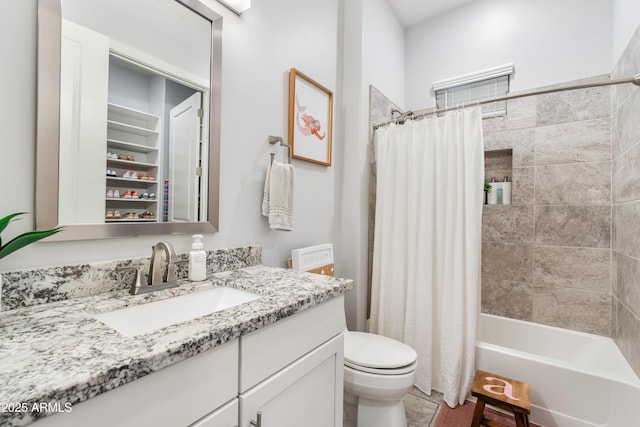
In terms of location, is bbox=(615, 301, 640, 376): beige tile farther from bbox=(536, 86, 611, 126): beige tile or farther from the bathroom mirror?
the bathroom mirror

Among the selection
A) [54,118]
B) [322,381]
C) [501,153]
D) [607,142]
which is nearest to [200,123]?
[54,118]

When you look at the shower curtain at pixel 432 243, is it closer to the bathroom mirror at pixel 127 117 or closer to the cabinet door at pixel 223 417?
the bathroom mirror at pixel 127 117

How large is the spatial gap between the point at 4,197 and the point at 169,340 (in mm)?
638

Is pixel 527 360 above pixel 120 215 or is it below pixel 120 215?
below

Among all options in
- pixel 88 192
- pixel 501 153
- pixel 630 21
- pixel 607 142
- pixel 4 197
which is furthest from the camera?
pixel 501 153

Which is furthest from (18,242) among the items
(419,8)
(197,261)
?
(419,8)

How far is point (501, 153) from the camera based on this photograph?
2334mm

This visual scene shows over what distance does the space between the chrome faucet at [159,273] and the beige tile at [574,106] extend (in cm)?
259

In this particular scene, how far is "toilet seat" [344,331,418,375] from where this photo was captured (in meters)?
1.32

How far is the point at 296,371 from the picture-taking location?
34.5 inches

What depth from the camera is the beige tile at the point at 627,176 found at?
4.79ft

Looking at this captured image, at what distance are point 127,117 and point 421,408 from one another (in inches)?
83.0

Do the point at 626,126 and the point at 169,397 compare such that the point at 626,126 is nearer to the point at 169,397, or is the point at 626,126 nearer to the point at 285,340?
the point at 285,340

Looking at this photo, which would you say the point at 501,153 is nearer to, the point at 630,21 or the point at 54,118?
the point at 630,21
